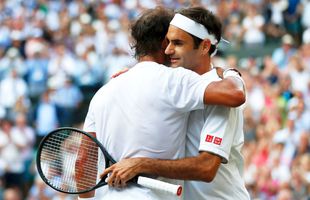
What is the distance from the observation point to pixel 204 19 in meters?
5.00

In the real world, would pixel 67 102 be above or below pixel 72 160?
below

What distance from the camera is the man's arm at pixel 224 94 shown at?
15.3 ft

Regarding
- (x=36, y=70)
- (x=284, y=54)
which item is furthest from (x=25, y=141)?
(x=284, y=54)

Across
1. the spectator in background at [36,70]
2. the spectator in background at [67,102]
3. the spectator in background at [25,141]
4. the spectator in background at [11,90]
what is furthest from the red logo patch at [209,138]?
the spectator in background at [36,70]

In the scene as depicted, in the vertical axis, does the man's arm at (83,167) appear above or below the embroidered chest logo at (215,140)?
below

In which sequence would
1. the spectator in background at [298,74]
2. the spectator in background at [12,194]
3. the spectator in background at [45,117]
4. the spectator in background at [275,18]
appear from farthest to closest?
the spectator in background at [275,18]
the spectator in background at [45,117]
the spectator in background at [12,194]
the spectator in background at [298,74]

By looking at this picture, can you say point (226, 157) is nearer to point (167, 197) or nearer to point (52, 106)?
point (167, 197)

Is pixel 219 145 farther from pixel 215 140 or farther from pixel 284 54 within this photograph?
pixel 284 54

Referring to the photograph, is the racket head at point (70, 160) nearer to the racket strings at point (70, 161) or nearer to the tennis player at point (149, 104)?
the racket strings at point (70, 161)

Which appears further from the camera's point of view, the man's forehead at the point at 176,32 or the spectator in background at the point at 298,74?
the spectator in background at the point at 298,74

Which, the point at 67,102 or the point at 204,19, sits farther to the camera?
the point at 67,102

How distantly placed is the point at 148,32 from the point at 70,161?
865mm

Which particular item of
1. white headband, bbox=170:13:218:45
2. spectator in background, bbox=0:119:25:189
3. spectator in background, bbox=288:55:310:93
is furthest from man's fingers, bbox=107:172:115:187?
spectator in background, bbox=0:119:25:189

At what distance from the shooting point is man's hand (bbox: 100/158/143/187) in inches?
186
